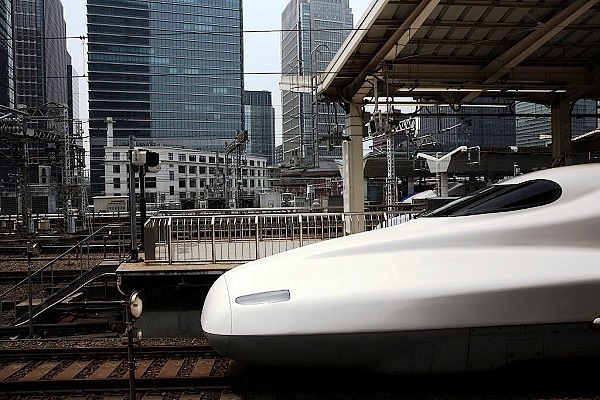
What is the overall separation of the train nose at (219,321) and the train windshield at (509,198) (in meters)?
2.71

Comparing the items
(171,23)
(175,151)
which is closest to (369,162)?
(171,23)

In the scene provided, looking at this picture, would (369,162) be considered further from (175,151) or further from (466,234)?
(175,151)

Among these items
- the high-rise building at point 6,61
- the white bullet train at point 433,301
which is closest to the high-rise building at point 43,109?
the high-rise building at point 6,61

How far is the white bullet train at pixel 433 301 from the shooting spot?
458cm

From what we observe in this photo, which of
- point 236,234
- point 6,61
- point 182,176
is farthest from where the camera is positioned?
point 182,176

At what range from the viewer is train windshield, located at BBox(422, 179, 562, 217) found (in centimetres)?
540

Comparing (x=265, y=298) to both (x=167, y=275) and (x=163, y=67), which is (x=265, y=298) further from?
(x=163, y=67)

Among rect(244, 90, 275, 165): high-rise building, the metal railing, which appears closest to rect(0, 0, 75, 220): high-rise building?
the metal railing

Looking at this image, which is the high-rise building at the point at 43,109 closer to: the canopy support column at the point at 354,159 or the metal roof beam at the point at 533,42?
the canopy support column at the point at 354,159

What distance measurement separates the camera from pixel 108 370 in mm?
6105

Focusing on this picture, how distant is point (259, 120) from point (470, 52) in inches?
1158

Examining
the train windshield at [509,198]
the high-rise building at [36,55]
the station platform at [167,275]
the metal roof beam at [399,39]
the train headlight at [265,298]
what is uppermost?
the high-rise building at [36,55]

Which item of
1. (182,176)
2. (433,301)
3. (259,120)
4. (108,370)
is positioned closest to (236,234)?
(108,370)

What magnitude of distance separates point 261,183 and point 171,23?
20141 mm
